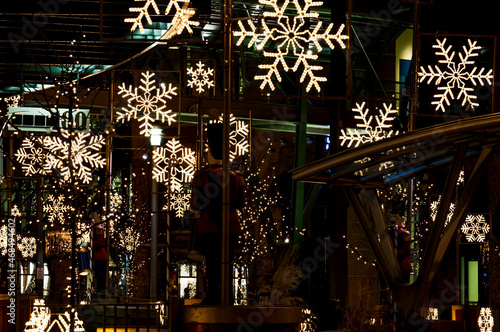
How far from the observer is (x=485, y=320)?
24.1m

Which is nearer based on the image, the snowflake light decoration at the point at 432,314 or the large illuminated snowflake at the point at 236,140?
the snowflake light decoration at the point at 432,314

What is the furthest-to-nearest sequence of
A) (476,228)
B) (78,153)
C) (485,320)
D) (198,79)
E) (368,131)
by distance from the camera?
(476,228), (485,320), (198,79), (78,153), (368,131)

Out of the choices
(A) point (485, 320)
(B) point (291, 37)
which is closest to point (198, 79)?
(B) point (291, 37)

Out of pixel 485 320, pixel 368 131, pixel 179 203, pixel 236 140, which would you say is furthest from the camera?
pixel 179 203

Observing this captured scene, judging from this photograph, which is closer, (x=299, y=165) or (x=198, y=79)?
(x=198, y=79)

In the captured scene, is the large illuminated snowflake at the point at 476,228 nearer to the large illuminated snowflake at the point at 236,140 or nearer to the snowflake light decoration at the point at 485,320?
the snowflake light decoration at the point at 485,320

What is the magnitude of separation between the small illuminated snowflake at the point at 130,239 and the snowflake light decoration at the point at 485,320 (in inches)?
790

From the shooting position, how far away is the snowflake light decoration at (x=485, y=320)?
23688 mm

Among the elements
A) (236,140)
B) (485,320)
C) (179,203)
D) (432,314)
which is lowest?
(485,320)

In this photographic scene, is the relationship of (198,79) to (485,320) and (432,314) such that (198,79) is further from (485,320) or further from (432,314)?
(485,320)

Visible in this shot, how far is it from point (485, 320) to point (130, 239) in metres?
22.1

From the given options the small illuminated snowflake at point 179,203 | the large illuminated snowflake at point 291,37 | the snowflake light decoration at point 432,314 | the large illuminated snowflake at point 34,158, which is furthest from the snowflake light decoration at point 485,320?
the small illuminated snowflake at point 179,203

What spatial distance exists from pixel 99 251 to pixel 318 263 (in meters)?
23.6

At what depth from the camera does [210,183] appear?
9.91m
